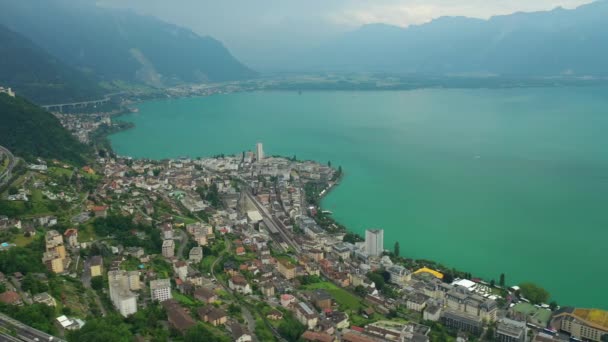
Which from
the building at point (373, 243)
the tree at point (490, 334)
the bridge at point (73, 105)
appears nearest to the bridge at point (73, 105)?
the bridge at point (73, 105)

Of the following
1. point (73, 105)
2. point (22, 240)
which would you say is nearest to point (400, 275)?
point (22, 240)

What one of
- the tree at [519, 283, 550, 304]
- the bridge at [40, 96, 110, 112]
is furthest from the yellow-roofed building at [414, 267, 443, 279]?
the bridge at [40, 96, 110, 112]

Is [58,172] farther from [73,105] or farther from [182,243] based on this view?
[73,105]

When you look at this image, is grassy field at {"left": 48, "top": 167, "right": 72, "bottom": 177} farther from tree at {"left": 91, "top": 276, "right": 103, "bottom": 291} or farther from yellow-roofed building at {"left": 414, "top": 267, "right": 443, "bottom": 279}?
yellow-roofed building at {"left": 414, "top": 267, "right": 443, "bottom": 279}

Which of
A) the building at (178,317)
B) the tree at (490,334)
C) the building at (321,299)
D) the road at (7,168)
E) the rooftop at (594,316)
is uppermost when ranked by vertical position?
the road at (7,168)

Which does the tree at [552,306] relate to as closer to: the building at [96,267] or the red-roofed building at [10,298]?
the building at [96,267]
